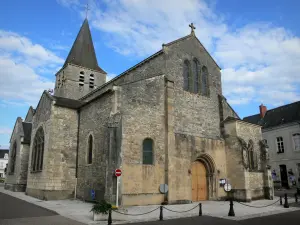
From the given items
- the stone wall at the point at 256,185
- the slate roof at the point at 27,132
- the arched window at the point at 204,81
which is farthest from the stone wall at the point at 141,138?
the slate roof at the point at 27,132

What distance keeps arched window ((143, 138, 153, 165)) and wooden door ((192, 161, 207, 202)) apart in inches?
143

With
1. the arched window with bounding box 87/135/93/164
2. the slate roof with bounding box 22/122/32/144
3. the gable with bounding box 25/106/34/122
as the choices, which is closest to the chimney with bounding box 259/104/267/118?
the arched window with bounding box 87/135/93/164

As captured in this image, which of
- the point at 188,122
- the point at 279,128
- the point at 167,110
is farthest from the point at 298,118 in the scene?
the point at 167,110

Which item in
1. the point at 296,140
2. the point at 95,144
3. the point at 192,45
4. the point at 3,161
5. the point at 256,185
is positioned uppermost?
the point at 192,45

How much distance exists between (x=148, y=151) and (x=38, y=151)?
368 inches

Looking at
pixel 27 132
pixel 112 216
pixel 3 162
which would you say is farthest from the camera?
pixel 3 162

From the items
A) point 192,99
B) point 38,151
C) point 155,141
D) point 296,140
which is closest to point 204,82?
point 192,99

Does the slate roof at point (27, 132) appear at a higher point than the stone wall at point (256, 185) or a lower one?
higher

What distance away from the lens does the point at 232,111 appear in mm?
20141

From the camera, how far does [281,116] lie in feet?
102

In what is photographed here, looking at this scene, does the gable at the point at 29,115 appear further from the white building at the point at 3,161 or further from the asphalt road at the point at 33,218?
the white building at the point at 3,161

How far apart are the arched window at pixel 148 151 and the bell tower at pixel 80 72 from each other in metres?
16.8

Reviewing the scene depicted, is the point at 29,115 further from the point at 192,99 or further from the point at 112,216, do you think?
the point at 112,216

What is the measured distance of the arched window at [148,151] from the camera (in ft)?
45.6
